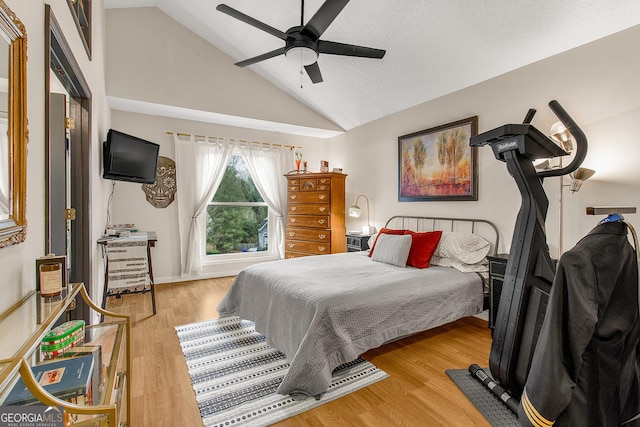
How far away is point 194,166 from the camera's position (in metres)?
4.65

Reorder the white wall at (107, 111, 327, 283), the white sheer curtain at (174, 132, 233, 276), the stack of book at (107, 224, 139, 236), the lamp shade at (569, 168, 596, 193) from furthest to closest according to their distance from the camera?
the white sheer curtain at (174, 132, 233, 276)
the white wall at (107, 111, 327, 283)
the stack of book at (107, 224, 139, 236)
the lamp shade at (569, 168, 596, 193)

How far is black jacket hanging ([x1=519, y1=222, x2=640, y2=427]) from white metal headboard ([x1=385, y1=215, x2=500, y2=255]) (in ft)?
7.11

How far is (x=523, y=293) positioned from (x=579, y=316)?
2.91 feet

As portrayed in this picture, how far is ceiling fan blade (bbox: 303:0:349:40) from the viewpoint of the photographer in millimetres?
1974

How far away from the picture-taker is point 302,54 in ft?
8.07

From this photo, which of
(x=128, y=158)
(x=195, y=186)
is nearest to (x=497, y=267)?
(x=128, y=158)

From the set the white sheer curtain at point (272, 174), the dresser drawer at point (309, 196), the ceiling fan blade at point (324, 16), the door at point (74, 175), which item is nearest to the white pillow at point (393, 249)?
the dresser drawer at point (309, 196)

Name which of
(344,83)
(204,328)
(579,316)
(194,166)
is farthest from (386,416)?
(194,166)

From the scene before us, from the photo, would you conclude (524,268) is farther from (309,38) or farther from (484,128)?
(309,38)

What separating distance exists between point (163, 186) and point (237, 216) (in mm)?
1242

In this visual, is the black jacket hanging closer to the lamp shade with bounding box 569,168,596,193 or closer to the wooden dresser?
the lamp shade with bounding box 569,168,596,193

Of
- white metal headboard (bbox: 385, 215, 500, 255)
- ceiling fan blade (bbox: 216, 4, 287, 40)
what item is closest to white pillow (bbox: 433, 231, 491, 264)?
white metal headboard (bbox: 385, 215, 500, 255)

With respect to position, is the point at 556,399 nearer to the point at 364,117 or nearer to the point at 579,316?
the point at 579,316

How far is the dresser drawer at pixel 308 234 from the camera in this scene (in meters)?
Answer: 4.66
